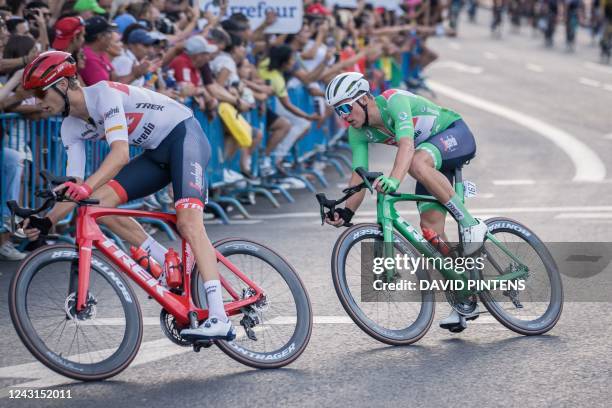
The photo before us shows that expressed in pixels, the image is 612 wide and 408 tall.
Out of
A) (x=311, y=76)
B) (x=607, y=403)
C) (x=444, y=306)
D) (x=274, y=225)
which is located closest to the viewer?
(x=607, y=403)

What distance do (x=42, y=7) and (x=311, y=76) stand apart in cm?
538

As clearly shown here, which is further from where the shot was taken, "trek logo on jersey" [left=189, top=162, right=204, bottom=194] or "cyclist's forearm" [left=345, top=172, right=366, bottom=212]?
"cyclist's forearm" [left=345, top=172, right=366, bottom=212]

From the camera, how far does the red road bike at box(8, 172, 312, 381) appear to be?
6.40 meters

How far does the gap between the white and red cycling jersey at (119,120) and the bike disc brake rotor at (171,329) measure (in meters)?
0.89

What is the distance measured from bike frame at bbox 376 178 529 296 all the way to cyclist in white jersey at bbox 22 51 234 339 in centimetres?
109

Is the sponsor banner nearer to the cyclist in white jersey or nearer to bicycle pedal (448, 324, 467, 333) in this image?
bicycle pedal (448, 324, 467, 333)

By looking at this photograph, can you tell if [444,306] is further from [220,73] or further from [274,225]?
[220,73]

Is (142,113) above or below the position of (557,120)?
above

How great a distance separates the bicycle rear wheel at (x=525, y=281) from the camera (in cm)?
781

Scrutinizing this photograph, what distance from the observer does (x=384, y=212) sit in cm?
743

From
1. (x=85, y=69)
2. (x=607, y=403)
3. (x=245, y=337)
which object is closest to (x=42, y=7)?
(x=85, y=69)

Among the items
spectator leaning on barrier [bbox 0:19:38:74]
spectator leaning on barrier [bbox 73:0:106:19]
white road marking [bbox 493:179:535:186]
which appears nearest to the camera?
spectator leaning on barrier [bbox 0:19:38:74]

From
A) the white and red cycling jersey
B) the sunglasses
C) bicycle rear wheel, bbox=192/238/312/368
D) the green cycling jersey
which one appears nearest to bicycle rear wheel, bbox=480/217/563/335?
the green cycling jersey

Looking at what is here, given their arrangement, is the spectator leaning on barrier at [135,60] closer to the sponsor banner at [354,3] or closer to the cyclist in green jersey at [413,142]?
the cyclist in green jersey at [413,142]
